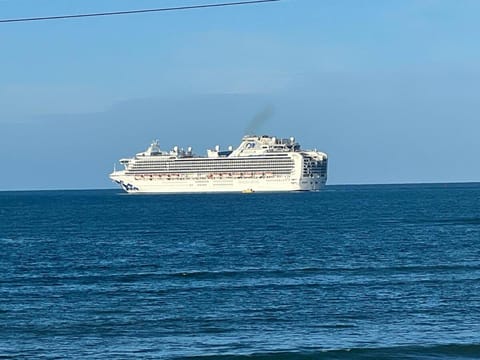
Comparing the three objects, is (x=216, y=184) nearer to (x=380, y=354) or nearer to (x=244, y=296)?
(x=244, y=296)

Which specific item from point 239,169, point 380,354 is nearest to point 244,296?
point 380,354

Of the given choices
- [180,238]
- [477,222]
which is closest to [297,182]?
[477,222]

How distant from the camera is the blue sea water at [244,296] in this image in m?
25.2

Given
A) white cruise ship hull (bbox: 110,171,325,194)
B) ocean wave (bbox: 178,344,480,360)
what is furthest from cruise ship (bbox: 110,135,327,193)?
ocean wave (bbox: 178,344,480,360)

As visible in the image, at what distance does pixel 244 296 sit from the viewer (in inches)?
1336

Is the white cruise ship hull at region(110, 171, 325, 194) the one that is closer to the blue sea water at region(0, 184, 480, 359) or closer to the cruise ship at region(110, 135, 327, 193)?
the cruise ship at region(110, 135, 327, 193)

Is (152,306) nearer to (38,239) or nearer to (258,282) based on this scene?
(258,282)

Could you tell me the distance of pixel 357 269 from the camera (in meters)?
41.9

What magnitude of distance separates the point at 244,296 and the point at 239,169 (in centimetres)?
13256

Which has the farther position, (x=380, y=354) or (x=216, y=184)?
(x=216, y=184)

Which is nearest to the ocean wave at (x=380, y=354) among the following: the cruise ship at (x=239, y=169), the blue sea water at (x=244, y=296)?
the blue sea water at (x=244, y=296)

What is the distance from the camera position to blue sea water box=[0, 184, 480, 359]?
82.7ft

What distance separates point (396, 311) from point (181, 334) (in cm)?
→ 671

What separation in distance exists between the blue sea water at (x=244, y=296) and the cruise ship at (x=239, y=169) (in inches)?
3845
